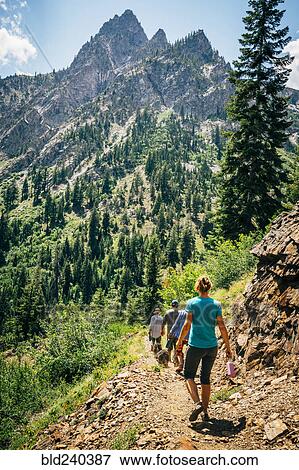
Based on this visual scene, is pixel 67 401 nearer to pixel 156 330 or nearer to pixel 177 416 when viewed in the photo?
pixel 156 330

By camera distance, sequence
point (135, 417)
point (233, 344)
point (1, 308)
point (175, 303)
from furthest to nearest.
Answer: point (1, 308)
point (175, 303)
point (233, 344)
point (135, 417)

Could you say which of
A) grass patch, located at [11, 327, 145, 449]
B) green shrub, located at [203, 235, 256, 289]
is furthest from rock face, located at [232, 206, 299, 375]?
green shrub, located at [203, 235, 256, 289]

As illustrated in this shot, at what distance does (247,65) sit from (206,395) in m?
19.3

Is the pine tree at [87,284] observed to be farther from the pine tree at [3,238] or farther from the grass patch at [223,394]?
Answer: the grass patch at [223,394]

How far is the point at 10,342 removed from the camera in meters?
42.6

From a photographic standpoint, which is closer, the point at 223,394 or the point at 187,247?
the point at 223,394

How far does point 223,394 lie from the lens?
288 inches

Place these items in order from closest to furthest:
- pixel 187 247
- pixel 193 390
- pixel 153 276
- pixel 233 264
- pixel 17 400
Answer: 1. pixel 193 390
2. pixel 17 400
3. pixel 233 264
4. pixel 153 276
5. pixel 187 247

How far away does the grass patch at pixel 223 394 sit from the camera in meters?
7.19

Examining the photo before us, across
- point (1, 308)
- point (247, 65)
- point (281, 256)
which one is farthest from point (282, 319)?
point (1, 308)

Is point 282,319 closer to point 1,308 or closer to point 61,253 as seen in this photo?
point 1,308

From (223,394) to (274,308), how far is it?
2333 mm

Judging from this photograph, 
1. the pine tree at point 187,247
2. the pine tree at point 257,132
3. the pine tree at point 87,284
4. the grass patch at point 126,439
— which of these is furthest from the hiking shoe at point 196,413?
the pine tree at point 87,284

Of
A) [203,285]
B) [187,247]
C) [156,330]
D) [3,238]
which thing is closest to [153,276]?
[156,330]
